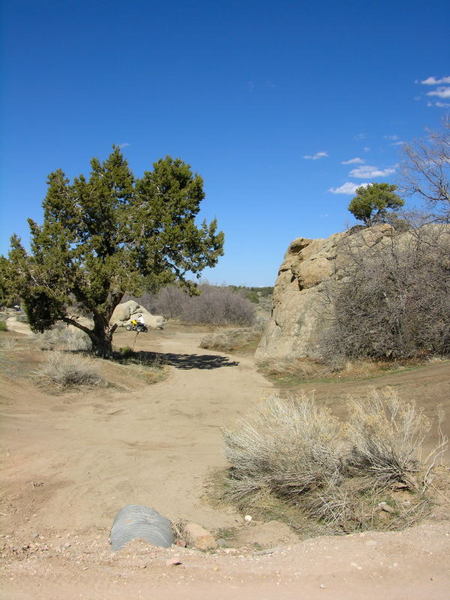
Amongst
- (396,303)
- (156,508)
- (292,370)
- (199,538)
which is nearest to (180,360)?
(292,370)

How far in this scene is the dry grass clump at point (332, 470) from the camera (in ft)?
17.0

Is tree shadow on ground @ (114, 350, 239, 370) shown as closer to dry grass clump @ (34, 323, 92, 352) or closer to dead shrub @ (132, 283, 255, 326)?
dry grass clump @ (34, 323, 92, 352)

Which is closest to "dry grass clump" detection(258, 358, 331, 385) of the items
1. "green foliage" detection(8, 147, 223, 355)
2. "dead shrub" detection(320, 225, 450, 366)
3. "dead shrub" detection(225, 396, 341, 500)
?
"dead shrub" detection(320, 225, 450, 366)

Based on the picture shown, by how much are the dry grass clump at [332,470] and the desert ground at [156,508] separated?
391 mm

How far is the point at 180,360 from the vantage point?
67.2 feet

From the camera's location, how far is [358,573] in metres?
3.54

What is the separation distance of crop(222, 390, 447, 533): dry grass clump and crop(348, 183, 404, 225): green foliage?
26.4 meters

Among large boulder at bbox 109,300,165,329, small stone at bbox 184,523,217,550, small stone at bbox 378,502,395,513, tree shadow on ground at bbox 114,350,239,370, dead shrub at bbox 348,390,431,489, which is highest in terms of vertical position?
large boulder at bbox 109,300,165,329

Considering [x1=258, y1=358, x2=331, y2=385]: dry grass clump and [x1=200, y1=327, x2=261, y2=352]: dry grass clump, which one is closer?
[x1=258, y1=358, x2=331, y2=385]: dry grass clump

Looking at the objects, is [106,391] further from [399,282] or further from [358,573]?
[358,573]

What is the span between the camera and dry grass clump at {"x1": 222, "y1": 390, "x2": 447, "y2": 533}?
5176 millimetres

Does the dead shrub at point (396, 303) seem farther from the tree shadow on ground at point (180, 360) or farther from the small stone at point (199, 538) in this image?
the small stone at point (199, 538)

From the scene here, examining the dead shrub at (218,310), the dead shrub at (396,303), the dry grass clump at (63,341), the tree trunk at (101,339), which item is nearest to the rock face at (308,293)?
the dead shrub at (396,303)

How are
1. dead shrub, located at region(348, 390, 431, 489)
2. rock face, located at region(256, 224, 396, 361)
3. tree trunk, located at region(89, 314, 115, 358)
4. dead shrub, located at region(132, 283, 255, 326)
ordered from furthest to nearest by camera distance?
dead shrub, located at region(132, 283, 255, 326)
rock face, located at region(256, 224, 396, 361)
tree trunk, located at region(89, 314, 115, 358)
dead shrub, located at region(348, 390, 431, 489)
